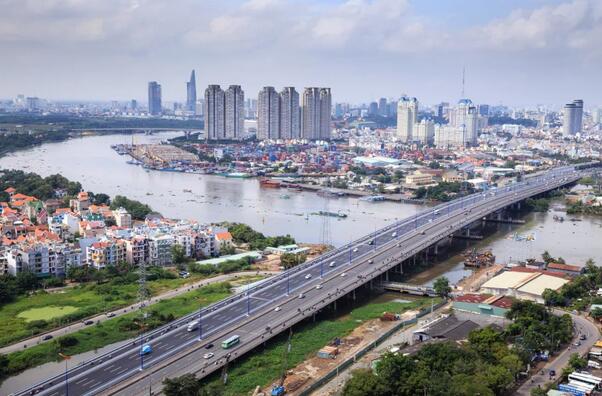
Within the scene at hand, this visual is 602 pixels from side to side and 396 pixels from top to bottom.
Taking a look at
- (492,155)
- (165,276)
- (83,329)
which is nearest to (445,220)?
(165,276)

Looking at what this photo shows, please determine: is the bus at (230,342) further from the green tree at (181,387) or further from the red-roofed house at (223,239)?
the red-roofed house at (223,239)

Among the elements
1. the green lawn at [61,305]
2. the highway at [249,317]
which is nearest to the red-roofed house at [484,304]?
the highway at [249,317]

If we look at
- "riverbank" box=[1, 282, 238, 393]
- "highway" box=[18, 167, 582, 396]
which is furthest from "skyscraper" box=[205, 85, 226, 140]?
"riverbank" box=[1, 282, 238, 393]

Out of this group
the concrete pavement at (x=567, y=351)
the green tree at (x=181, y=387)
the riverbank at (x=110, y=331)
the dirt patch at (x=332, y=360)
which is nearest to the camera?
the green tree at (x=181, y=387)

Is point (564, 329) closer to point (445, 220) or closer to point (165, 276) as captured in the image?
point (165, 276)

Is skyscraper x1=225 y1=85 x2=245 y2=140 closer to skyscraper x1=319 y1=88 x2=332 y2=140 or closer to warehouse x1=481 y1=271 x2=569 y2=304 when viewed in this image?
skyscraper x1=319 y1=88 x2=332 y2=140
